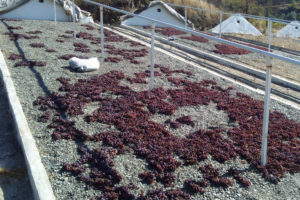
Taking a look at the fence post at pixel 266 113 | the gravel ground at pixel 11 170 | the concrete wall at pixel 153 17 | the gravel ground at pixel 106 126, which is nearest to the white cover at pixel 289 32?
the concrete wall at pixel 153 17

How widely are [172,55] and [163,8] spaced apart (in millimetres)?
13388

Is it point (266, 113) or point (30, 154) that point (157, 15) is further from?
point (30, 154)

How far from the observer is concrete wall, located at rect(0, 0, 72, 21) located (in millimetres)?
21094

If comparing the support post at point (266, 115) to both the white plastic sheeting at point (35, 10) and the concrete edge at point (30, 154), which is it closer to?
the concrete edge at point (30, 154)

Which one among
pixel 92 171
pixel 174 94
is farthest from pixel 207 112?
pixel 92 171

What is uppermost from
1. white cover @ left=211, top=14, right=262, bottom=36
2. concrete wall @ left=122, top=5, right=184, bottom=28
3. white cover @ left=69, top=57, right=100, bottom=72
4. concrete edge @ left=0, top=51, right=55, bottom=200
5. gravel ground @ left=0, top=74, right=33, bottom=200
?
concrete wall @ left=122, top=5, right=184, bottom=28

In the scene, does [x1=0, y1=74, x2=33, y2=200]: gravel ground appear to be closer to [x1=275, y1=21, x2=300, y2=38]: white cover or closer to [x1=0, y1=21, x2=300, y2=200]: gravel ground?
[x1=0, y1=21, x2=300, y2=200]: gravel ground

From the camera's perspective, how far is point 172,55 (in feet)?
47.6

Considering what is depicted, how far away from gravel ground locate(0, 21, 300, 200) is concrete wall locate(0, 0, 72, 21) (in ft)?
27.1

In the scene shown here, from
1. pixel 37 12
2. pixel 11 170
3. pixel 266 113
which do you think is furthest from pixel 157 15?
pixel 11 170

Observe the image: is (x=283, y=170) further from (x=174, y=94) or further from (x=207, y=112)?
(x=174, y=94)

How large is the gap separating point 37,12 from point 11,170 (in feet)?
58.8

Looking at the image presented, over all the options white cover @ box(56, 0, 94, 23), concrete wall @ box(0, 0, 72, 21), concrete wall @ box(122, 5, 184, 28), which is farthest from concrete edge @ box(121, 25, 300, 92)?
concrete wall @ box(122, 5, 184, 28)

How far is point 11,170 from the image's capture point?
5688 millimetres
